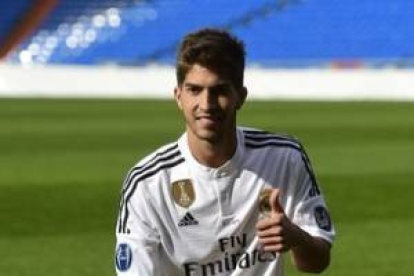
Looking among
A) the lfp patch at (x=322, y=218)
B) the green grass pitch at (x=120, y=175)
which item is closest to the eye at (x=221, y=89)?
the lfp patch at (x=322, y=218)

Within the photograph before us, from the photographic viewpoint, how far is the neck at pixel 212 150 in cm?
358

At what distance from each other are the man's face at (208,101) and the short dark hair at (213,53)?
0.7 inches

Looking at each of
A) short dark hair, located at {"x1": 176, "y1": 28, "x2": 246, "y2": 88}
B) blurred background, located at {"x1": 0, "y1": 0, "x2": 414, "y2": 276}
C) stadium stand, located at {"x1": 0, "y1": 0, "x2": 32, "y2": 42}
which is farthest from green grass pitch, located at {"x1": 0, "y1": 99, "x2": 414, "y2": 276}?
stadium stand, located at {"x1": 0, "y1": 0, "x2": 32, "y2": 42}

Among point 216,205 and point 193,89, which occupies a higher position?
point 193,89

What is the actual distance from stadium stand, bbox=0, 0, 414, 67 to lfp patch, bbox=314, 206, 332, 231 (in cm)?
2817

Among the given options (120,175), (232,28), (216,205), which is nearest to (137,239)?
(216,205)

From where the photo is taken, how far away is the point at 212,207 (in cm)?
369

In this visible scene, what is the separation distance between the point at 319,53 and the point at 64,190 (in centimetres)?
2292

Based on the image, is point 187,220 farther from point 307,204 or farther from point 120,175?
point 120,175

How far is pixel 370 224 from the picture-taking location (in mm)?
9172

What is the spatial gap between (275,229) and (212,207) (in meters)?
0.43

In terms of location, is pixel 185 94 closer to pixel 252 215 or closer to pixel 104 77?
pixel 252 215

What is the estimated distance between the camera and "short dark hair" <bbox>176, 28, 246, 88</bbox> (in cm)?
337

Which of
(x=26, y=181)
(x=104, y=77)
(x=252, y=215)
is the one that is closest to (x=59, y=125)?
(x=26, y=181)
